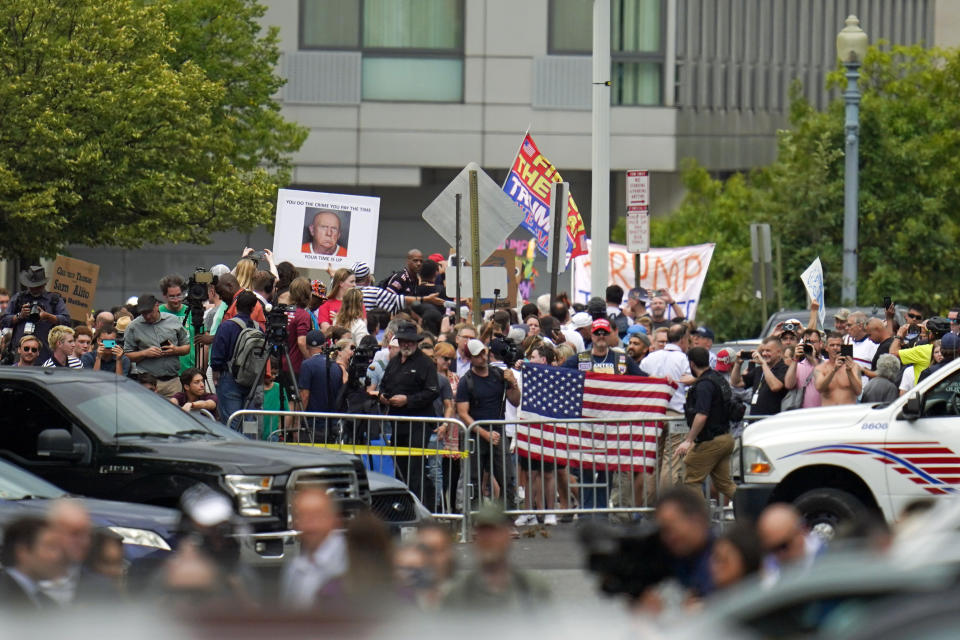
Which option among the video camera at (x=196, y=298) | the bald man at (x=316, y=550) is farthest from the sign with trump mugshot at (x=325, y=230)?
the bald man at (x=316, y=550)

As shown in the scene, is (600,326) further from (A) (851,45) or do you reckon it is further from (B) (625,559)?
(A) (851,45)

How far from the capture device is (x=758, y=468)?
12.9 metres

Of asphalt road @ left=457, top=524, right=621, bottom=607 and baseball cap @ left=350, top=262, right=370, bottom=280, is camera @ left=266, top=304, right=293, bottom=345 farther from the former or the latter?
baseball cap @ left=350, top=262, right=370, bottom=280

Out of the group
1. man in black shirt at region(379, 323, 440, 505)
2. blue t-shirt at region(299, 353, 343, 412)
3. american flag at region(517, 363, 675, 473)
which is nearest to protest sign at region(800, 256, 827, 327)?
american flag at region(517, 363, 675, 473)

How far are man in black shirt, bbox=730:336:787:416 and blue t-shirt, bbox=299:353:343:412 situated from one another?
3633mm

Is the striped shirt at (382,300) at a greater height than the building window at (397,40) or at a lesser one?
lesser

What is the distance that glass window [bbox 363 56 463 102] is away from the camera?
1913 inches

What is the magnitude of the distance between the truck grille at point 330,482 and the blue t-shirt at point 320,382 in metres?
3.29

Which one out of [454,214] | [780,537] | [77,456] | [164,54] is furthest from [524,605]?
[164,54]

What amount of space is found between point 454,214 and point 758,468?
5.48 meters

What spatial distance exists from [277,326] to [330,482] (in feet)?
10.7

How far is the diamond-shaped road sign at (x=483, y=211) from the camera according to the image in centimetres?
1722

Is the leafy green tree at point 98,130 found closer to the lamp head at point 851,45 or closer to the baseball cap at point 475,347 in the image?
the lamp head at point 851,45

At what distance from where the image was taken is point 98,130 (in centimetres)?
3183
